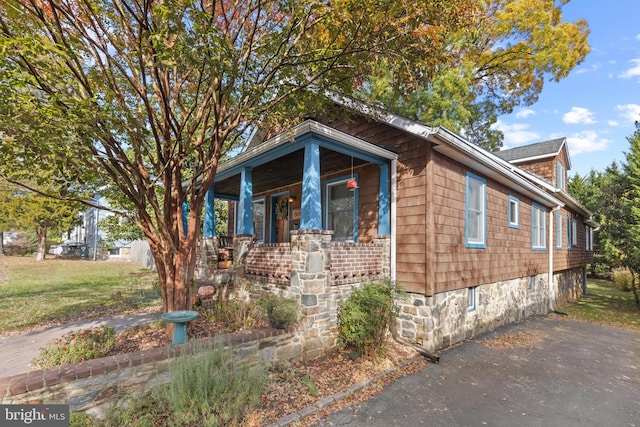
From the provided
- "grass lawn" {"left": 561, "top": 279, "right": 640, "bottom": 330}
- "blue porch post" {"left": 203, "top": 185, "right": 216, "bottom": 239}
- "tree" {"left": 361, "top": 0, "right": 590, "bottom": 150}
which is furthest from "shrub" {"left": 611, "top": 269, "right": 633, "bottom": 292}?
"blue porch post" {"left": 203, "top": 185, "right": 216, "bottom": 239}

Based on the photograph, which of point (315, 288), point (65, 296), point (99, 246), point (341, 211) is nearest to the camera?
point (315, 288)

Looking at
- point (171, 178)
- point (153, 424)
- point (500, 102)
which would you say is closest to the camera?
point (153, 424)

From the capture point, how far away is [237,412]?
3.39 meters

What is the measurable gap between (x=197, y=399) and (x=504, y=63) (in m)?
17.4

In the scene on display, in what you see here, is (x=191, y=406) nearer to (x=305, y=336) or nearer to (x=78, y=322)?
(x=305, y=336)

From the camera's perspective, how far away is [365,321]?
522cm

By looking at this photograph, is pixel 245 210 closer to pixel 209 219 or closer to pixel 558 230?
pixel 209 219

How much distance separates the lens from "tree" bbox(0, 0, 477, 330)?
3490mm

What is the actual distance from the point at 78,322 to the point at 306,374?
548cm

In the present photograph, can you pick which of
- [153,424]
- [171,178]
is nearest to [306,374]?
[153,424]

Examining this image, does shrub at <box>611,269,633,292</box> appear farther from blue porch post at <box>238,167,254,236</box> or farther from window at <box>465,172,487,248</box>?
blue porch post at <box>238,167,254,236</box>

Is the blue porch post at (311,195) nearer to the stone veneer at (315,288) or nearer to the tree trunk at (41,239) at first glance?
the stone veneer at (315,288)

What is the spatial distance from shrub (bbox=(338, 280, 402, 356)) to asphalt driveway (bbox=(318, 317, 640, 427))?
2.43ft

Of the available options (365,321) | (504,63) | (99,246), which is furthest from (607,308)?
(99,246)
